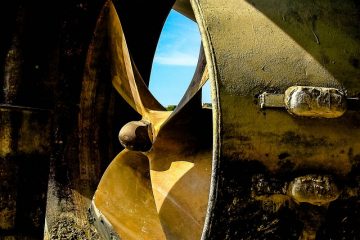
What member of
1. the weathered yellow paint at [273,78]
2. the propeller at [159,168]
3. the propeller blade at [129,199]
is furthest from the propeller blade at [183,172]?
the weathered yellow paint at [273,78]

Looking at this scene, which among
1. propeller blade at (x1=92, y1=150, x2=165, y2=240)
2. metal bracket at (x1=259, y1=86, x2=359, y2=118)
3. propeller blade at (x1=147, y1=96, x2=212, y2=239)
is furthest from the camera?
propeller blade at (x1=92, y1=150, x2=165, y2=240)

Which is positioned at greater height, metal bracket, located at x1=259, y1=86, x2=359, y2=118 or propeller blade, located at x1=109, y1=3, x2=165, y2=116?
propeller blade, located at x1=109, y1=3, x2=165, y2=116

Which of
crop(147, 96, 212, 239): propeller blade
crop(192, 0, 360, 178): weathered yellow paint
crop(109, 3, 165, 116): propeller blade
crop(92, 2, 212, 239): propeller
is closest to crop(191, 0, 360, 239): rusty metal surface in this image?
crop(192, 0, 360, 178): weathered yellow paint

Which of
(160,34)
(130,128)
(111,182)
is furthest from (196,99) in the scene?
(160,34)

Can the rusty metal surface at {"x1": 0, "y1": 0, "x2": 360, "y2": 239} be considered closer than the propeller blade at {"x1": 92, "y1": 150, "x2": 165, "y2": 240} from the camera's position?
Yes

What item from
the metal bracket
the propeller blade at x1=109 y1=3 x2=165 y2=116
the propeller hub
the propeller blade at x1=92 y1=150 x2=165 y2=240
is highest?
the propeller blade at x1=109 y1=3 x2=165 y2=116

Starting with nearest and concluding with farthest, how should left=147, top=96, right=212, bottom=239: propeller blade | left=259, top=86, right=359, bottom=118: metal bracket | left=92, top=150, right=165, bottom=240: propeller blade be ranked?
left=259, top=86, right=359, bottom=118: metal bracket, left=147, top=96, right=212, bottom=239: propeller blade, left=92, top=150, right=165, bottom=240: propeller blade

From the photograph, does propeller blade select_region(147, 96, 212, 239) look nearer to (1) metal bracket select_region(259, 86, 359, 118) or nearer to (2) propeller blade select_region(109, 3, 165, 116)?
(2) propeller blade select_region(109, 3, 165, 116)

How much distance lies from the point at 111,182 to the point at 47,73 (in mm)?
657

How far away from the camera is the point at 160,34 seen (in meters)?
2.74

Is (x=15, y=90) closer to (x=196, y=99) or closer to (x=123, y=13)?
(x=123, y=13)

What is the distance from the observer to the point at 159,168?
2.14 m

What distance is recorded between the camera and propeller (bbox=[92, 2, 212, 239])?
2049 millimetres

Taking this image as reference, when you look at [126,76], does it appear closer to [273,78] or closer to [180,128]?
[180,128]
